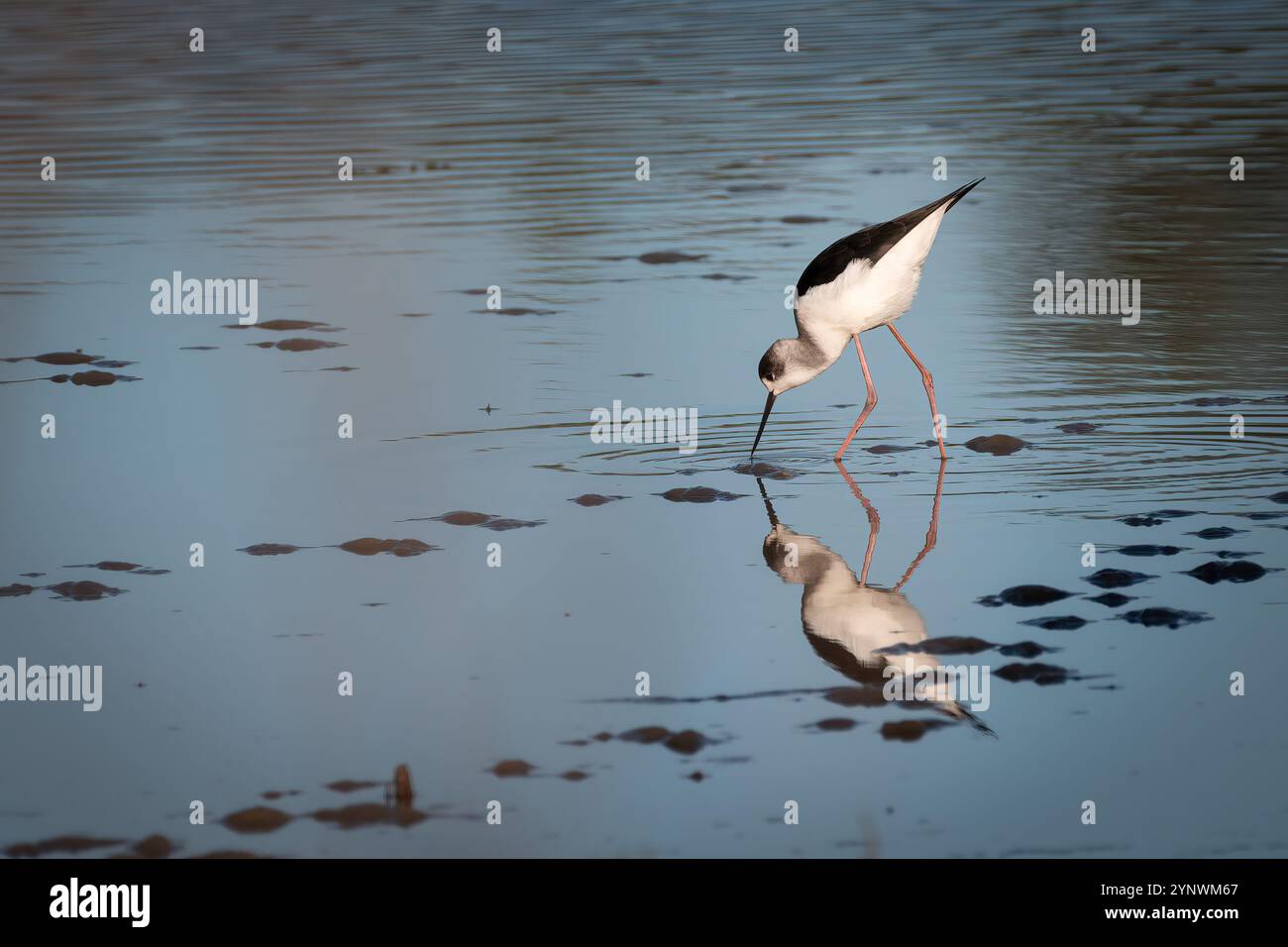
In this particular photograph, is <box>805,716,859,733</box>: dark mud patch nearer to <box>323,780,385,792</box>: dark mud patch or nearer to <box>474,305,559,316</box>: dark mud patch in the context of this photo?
<box>323,780,385,792</box>: dark mud patch

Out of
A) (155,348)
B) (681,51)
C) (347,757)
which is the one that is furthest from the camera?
(681,51)

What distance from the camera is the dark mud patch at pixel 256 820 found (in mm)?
4895

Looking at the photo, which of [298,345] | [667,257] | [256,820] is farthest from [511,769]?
[667,257]

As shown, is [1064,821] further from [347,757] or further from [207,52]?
[207,52]

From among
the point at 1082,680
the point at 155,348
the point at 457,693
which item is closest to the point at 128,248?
the point at 155,348

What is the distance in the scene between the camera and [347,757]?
5316 millimetres

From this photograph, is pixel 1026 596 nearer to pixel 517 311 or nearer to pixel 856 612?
pixel 856 612

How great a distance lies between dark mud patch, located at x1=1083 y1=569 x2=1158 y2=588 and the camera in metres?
6.40

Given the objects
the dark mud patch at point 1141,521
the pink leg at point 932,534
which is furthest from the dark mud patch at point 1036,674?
the dark mud patch at point 1141,521

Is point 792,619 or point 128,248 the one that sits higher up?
point 128,248

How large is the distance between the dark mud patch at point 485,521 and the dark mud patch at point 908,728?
2460 mm

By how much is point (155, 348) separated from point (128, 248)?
9.46 feet
